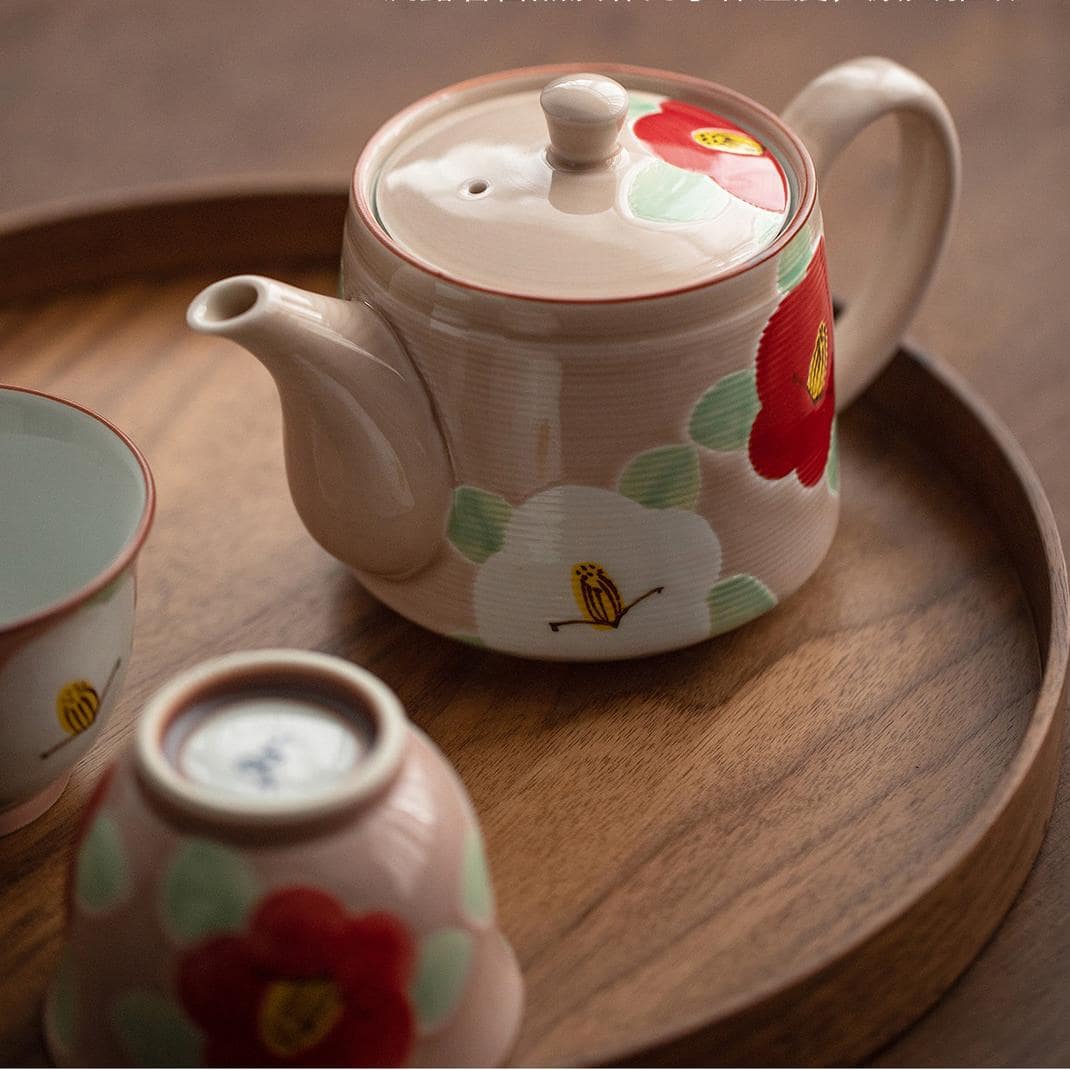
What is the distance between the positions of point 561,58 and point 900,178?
536 mm

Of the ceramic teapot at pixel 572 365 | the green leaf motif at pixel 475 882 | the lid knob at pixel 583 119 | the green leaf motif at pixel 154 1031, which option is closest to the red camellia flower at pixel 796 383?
the ceramic teapot at pixel 572 365

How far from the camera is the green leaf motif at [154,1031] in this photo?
20.5 inches

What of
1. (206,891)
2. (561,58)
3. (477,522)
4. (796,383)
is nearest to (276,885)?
(206,891)

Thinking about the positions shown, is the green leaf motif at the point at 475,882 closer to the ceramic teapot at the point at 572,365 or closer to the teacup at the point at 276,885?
the teacup at the point at 276,885

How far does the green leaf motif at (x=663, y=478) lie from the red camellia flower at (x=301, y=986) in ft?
0.79

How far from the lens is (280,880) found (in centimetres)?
49

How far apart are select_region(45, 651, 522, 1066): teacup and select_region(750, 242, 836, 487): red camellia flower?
0.24 m

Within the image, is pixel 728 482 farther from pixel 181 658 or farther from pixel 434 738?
pixel 181 658

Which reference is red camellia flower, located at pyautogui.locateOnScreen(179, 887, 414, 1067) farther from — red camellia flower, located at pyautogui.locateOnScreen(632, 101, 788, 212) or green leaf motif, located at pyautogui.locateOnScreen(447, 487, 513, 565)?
red camellia flower, located at pyautogui.locateOnScreen(632, 101, 788, 212)

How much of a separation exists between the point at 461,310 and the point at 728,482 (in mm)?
144

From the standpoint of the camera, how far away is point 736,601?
729mm

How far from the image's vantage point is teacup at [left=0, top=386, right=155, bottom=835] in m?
0.60

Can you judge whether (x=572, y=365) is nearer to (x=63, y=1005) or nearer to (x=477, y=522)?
(x=477, y=522)

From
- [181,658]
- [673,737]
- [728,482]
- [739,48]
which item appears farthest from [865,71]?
[739,48]
